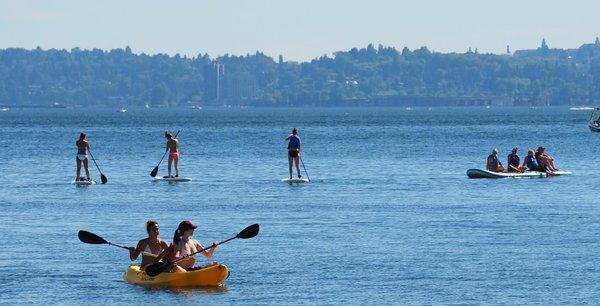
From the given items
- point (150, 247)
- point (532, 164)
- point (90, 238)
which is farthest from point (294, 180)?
point (150, 247)

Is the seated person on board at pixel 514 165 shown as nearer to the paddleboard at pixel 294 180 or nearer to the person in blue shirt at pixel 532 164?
the person in blue shirt at pixel 532 164

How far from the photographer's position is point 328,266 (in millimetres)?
27859

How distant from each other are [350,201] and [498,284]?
15.8 meters

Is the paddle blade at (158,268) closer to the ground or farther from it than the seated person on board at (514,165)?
farther from it

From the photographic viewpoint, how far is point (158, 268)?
25594 mm

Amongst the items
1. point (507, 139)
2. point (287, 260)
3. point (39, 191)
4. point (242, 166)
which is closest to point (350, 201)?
point (39, 191)

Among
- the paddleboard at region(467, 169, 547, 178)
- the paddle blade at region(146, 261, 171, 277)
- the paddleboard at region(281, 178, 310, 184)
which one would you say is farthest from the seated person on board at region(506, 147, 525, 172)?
the paddle blade at region(146, 261, 171, 277)

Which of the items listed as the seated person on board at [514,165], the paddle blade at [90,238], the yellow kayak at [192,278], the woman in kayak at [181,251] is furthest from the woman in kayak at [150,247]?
the seated person on board at [514,165]

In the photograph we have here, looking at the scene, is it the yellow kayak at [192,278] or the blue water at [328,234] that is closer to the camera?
the blue water at [328,234]

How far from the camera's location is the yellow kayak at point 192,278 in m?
25.5

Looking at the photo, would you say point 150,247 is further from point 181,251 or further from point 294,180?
point 294,180

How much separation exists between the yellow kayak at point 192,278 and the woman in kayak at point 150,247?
0.25 metres

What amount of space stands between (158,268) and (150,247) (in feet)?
2.21

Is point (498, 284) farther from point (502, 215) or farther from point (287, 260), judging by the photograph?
point (502, 215)
